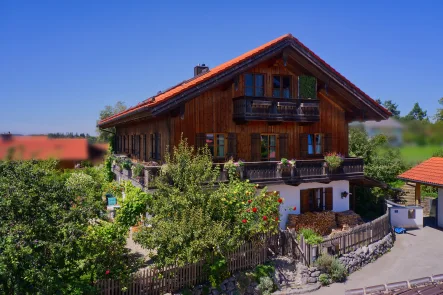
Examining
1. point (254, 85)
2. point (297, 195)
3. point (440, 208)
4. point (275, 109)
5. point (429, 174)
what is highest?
point (254, 85)

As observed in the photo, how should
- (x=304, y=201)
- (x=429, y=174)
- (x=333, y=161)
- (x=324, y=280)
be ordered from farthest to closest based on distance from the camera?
1. (x=429, y=174)
2. (x=304, y=201)
3. (x=333, y=161)
4. (x=324, y=280)

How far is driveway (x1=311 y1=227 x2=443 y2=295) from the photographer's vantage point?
14.3 m

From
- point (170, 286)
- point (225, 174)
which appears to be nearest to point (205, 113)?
point (225, 174)

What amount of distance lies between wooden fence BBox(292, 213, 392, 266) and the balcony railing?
9.82 ft

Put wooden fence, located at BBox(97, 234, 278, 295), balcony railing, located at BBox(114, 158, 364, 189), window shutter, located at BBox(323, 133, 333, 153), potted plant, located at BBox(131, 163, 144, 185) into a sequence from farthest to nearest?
1. window shutter, located at BBox(323, 133, 333, 153)
2. balcony railing, located at BBox(114, 158, 364, 189)
3. potted plant, located at BBox(131, 163, 144, 185)
4. wooden fence, located at BBox(97, 234, 278, 295)

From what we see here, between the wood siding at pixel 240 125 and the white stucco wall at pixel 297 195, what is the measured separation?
1.92 meters

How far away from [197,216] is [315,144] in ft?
36.6

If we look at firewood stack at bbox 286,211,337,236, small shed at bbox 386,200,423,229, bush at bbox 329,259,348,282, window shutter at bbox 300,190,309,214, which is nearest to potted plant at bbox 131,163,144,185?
firewood stack at bbox 286,211,337,236

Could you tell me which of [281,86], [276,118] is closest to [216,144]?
[276,118]

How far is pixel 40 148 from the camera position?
46.1 feet

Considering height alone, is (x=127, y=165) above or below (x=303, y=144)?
below

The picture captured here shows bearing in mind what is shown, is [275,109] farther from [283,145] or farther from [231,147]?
[231,147]

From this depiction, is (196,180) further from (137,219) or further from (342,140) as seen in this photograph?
(342,140)

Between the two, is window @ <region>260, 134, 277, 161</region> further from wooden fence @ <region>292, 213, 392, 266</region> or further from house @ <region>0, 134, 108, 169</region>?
house @ <region>0, 134, 108, 169</region>
